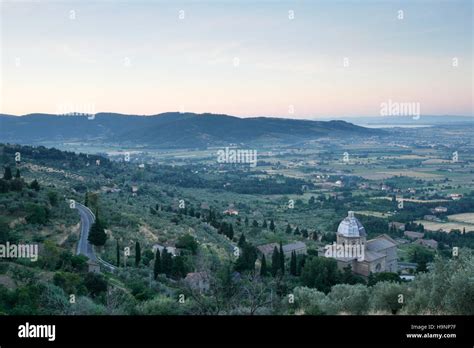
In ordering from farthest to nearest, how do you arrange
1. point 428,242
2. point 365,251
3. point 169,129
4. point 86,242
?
point 169,129 → point 428,242 → point 365,251 → point 86,242

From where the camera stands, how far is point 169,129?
278ft

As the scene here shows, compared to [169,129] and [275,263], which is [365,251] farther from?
[169,129]

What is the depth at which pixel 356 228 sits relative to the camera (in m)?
25.0

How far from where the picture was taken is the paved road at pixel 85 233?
15.9 meters

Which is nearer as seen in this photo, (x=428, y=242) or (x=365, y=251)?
(x=365, y=251)

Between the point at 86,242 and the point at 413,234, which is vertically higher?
the point at 86,242

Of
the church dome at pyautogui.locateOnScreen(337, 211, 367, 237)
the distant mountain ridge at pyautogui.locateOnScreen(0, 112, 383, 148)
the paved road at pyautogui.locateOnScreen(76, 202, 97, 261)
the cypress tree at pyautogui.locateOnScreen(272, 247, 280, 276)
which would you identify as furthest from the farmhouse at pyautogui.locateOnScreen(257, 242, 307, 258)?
the distant mountain ridge at pyautogui.locateOnScreen(0, 112, 383, 148)

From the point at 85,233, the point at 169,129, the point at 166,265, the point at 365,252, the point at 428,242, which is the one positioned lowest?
the point at 428,242

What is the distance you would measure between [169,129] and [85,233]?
2658 inches

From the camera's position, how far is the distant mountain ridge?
2496 inches

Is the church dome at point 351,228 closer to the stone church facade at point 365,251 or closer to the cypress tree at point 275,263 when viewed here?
the stone church facade at point 365,251

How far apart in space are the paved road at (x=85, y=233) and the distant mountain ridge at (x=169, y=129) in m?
32.1

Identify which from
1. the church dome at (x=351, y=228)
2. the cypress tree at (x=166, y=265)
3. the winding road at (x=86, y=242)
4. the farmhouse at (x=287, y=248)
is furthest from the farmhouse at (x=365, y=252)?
the winding road at (x=86, y=242)

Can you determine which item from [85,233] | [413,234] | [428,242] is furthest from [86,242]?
[413,234]
